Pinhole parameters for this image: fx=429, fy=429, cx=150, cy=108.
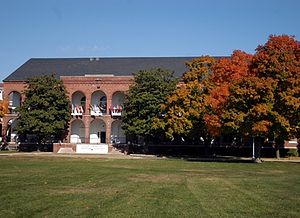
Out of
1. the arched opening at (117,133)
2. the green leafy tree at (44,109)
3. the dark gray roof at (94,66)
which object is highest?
the dark gray roof at (94,66)

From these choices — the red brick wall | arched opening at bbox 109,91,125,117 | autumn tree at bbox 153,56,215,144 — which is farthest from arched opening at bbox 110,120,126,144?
autumn tree at bbox 153,56,215,144

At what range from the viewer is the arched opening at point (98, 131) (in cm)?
6128

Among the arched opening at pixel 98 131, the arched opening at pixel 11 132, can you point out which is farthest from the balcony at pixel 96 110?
the arched opening at pixel 11 132

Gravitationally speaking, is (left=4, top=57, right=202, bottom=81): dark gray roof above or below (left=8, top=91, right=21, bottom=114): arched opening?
above

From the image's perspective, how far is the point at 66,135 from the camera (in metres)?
58.0

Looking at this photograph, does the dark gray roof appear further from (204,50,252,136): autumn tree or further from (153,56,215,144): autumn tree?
(204,50,252,136): autumn tree

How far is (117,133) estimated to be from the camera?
2404 inches

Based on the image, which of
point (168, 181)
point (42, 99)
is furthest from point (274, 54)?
point (42, 99)

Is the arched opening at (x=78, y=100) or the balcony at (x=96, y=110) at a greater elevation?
the arched opening at (x=78, y=100)

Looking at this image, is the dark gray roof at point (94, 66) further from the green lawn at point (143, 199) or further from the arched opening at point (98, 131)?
the green lawn at point (143, 199)

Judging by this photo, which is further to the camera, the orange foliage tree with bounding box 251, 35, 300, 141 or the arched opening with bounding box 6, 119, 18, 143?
the arched opening with bounding box 6, 119, 18, 143

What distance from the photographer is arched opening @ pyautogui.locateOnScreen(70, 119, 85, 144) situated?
60.4m

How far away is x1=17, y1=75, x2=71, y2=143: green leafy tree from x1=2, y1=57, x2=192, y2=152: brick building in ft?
13.5

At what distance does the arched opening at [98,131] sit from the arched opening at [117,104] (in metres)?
3.35
